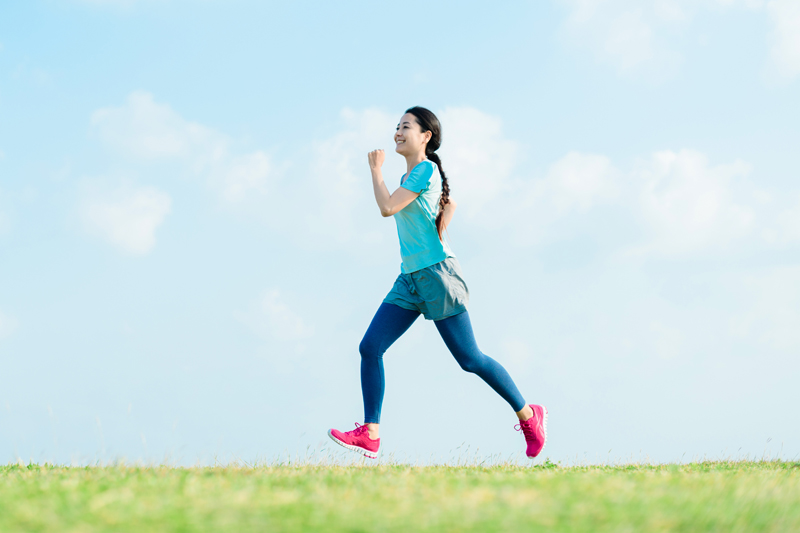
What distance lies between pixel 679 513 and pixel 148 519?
2.13 metres

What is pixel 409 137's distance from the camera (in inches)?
243

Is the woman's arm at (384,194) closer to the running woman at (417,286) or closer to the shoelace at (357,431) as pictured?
the running woman at (417,286)

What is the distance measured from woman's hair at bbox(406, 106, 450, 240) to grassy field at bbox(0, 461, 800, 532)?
122 inches

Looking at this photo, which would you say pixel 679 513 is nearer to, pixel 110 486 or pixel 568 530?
pixel 568 530

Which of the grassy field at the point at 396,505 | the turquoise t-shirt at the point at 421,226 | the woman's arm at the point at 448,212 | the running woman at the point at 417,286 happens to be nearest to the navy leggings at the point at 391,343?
the running woman at the point at 417,286

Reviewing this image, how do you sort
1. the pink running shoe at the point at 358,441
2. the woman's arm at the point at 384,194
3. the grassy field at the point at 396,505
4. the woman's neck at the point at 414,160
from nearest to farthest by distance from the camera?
the grassy field at the point at 396,505 → the woman's arm at the point at 384,194 → the pink running shoe at the point at 358,441 → the woman's neck at the point at 414,160

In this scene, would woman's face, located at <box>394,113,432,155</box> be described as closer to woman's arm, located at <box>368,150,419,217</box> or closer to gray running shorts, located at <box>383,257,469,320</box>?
woman's arm, located at <box>368,150,419,217</box>

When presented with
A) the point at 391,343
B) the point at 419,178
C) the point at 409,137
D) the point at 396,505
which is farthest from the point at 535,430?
the point at 396,505

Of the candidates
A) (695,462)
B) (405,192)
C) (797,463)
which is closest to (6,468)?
(405,192)

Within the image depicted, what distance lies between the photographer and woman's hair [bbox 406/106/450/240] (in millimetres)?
6266

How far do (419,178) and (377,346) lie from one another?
4.93 ft

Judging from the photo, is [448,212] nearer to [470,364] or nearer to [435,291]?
[435,291]

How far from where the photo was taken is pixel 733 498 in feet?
10.8

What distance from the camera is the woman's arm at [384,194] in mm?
5742
